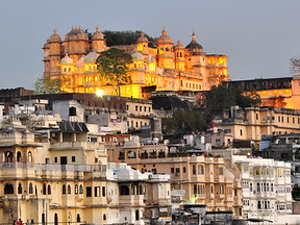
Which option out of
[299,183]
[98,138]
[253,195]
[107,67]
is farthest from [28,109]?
[107,67]

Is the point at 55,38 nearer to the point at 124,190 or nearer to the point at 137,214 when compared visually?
the point at 124,190

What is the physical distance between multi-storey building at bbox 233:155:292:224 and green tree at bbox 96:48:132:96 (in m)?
66.5

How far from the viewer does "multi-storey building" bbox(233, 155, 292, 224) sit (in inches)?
4013

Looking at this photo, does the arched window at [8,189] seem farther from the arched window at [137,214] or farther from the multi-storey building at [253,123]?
the multi-storey building at [253,123]

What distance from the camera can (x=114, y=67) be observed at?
572 ft

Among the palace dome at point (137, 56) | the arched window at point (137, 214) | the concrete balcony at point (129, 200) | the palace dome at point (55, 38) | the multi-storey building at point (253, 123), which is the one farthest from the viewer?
the palace dome at point (55, 38)

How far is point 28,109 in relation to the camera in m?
101

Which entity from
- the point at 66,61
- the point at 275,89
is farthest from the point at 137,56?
the point at 275,89

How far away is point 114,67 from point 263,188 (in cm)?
7239

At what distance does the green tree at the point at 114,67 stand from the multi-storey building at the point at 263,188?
66529mm

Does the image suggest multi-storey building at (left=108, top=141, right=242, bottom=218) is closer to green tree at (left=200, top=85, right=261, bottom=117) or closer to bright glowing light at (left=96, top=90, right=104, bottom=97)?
bright glowing light at (left=96, top=90, right=104, bottom=97)

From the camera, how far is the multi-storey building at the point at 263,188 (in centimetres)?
10194

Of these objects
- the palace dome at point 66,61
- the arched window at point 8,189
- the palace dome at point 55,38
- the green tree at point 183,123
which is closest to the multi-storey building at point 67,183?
the arched window at point 8,189

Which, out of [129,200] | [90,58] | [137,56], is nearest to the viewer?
[129,200]
